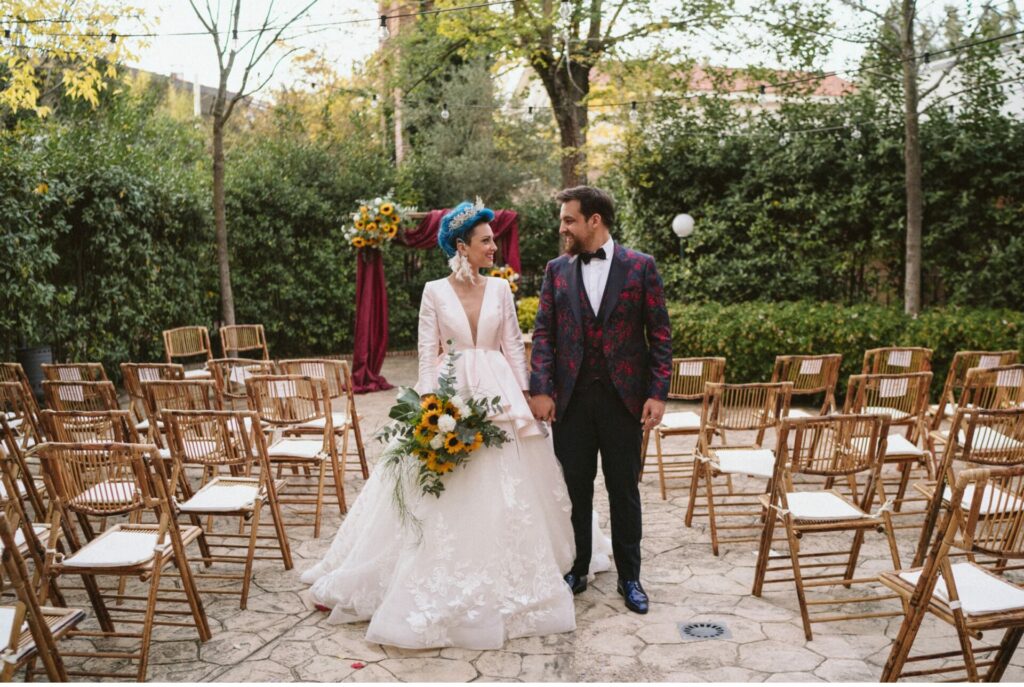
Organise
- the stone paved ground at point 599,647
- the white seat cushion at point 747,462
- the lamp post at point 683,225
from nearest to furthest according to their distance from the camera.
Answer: the stone paved ground at point 599,647 < the white seat cushion at point 747,462 < the lamp post at point 683,225

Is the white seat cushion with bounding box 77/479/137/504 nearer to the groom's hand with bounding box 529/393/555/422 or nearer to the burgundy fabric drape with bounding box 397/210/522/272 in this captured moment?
the groom's hand with bounding box 529/393/555/422

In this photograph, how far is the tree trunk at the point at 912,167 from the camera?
386 inches

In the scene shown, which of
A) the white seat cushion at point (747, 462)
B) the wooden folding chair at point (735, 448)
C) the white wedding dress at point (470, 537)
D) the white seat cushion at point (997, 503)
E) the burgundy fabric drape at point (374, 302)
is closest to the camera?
the white seat cushion at point (997, 503)

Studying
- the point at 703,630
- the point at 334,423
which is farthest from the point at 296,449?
the point at 703,630

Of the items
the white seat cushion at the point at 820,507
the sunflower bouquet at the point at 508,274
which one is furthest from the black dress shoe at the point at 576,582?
the sunflower bouquet at the point at 508,274

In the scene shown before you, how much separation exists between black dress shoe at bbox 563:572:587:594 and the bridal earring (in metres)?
1.51

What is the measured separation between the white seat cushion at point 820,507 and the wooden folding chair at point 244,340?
20.5 feet

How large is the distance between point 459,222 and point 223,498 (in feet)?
6.11

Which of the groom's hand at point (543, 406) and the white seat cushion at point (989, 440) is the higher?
the groom's hand at point (543, 406)

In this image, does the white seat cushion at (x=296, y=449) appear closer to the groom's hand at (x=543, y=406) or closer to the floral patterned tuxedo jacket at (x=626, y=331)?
the groom's hand at (x=543, y=406)

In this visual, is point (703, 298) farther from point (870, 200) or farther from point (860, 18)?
point (860, 18)

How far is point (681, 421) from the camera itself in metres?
6.17

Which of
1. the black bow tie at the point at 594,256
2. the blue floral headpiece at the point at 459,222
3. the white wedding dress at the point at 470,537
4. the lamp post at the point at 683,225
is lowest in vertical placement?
the white wedding dress at the point at 470,537

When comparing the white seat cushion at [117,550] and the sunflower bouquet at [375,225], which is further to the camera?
the sunflower bouquet at [375,225]
